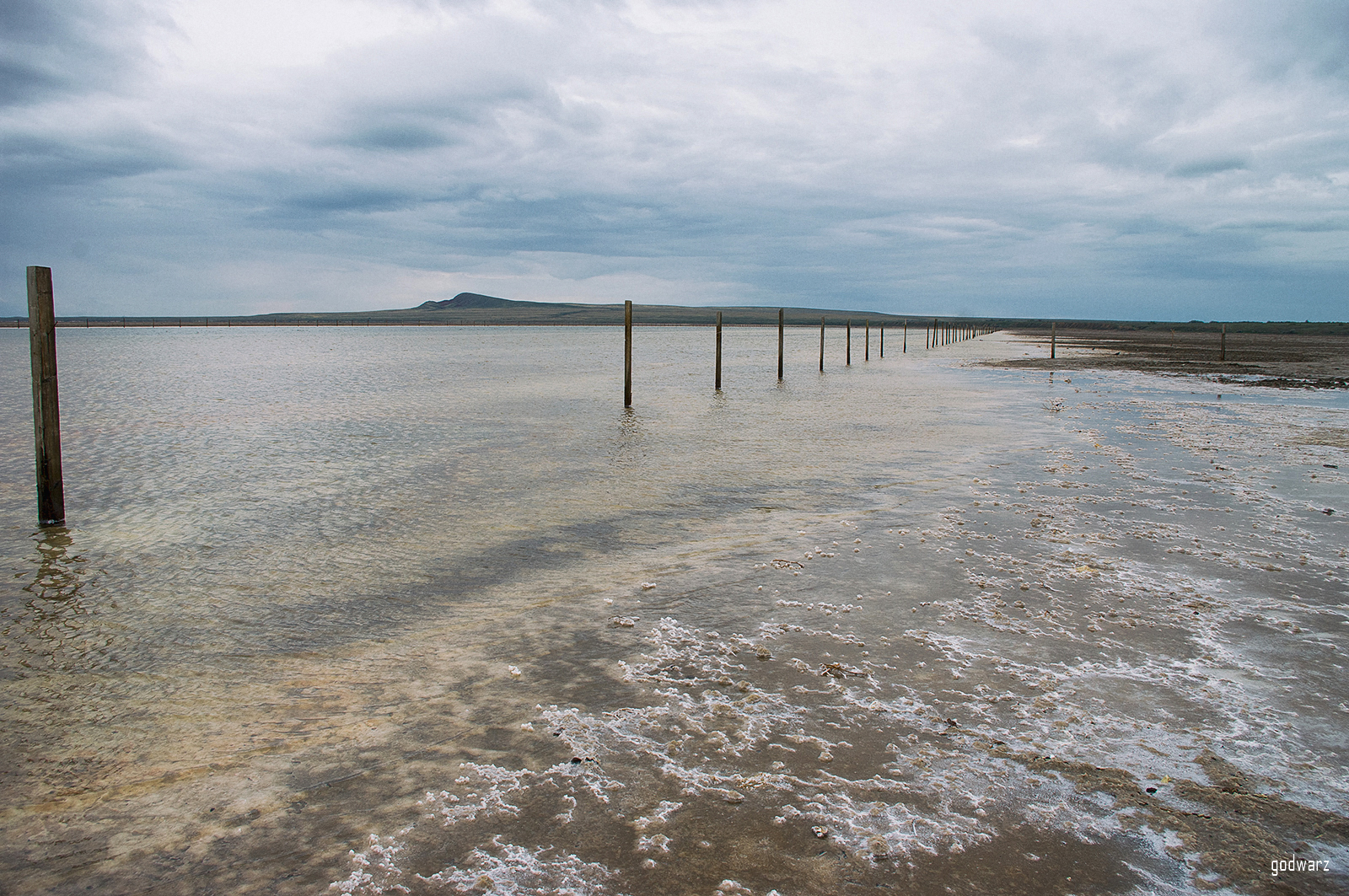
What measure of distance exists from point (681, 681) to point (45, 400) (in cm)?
848

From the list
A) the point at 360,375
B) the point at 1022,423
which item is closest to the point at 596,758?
the point at 1022,423

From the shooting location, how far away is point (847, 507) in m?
9.16

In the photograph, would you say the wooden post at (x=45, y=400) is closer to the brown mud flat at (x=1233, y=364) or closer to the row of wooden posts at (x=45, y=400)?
the row of wooden posts at (x=45, y=400)

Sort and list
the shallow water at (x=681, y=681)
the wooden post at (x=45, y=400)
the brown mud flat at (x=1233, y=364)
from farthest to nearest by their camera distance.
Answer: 1. the brown mud flat at (x=1233, y=364)
2. the wooden post at (x=45, y=400)
3. the shallow water at (x=681, y=681)

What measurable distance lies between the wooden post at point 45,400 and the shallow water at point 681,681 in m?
0.34

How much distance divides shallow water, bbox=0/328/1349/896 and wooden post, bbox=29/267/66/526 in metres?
0.34

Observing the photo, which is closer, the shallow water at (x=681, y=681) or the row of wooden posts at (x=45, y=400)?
the shallow water at (x=681, y=681)

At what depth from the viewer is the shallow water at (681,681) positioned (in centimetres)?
309

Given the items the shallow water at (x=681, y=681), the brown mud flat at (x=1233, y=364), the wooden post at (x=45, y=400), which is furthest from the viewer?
the brown mud flat at (x=1233, y=364)

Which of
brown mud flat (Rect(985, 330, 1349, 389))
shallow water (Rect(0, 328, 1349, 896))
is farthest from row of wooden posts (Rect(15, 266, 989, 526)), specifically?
brown mud flat (Rect(985, 330, 1349, 389))

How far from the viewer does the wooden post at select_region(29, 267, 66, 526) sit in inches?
346

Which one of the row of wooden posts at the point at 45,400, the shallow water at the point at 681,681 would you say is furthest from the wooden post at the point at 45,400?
the shallow water at the point at 681,681

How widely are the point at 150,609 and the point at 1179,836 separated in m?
6.78

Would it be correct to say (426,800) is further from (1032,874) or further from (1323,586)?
(1323,586)
